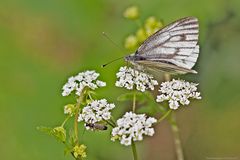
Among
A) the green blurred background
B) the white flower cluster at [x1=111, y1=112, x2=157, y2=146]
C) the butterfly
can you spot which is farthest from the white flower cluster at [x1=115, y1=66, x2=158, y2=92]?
the green blurred background

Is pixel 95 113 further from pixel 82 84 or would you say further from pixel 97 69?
pixel 97 69

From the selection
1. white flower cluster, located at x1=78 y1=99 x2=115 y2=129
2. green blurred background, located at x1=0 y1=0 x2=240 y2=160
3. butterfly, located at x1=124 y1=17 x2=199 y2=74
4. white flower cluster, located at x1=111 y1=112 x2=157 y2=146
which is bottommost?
white flower cluster, located at x1=111 y1=112 x2=157 y2=146

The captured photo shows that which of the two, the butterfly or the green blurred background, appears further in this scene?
the green blurred background

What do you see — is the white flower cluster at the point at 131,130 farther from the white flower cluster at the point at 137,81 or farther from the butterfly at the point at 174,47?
the butterfly at the point at 174,47

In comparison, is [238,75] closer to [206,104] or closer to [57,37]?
[206,104]

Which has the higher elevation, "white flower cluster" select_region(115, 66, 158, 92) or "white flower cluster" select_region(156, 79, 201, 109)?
"white flower cluster" select_region(115, 66, 158, 92)

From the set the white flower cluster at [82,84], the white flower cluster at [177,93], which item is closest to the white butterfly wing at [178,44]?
the white flower cluster at [177,93]

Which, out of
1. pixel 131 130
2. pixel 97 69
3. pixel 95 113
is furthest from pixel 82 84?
pixel 97 69

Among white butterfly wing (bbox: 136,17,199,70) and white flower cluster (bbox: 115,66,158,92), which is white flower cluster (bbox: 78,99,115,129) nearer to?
white flower cluster (bbox: 115,66,158,92)
